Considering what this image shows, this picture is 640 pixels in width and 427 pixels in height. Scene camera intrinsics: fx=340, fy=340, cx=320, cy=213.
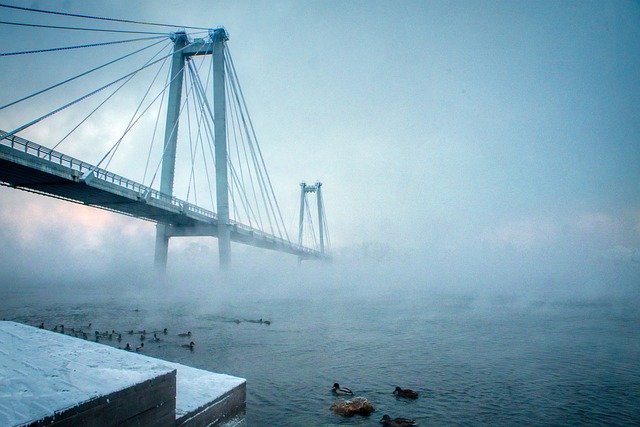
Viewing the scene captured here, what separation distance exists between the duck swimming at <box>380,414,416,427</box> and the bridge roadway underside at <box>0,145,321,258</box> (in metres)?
23.2

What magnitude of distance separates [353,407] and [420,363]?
17.1 ft

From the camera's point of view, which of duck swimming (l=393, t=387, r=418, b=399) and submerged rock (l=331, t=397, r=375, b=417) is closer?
submerged rock (l=331, t=397, r=375, b=417)

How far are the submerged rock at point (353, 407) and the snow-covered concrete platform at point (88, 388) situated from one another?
386 cm

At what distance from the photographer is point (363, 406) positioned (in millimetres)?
7586

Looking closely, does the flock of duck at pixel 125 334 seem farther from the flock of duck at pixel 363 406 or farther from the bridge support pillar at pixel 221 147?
the bridge support pillar at pixel 221 147

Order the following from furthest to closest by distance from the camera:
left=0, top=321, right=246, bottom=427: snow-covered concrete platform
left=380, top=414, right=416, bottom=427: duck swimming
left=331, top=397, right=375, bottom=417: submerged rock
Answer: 1. left=331, top=397, right=375, bottom=417: submerged rock
2. left=380, top=414, right=416, bottom=427: duck swimming
3. left=0, top=321, right=246, bottom=427: snow-covered concrete platform

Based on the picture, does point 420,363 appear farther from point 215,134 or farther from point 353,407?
point 215,134

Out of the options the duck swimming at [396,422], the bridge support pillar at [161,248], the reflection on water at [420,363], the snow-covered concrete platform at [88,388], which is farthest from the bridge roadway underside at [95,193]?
the duck swimming at [396,422]

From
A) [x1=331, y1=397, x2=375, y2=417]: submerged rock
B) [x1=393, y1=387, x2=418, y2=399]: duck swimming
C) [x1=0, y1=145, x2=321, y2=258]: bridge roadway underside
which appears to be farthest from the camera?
[x1=0, y1=145, x2=321, y2=258]: bridge roadway underside

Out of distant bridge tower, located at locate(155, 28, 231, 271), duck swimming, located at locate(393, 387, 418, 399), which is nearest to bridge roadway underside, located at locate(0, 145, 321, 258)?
distant bridge tower, located at locate(155, 28, 231, 271)

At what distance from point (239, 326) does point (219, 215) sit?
22501mm

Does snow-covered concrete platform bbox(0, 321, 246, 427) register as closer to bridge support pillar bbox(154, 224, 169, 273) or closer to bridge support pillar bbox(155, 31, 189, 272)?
bridge support pillar bbox(155, 31, 189, 272)

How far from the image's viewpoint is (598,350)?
14.4 m

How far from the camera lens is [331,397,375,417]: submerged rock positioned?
7504mm
